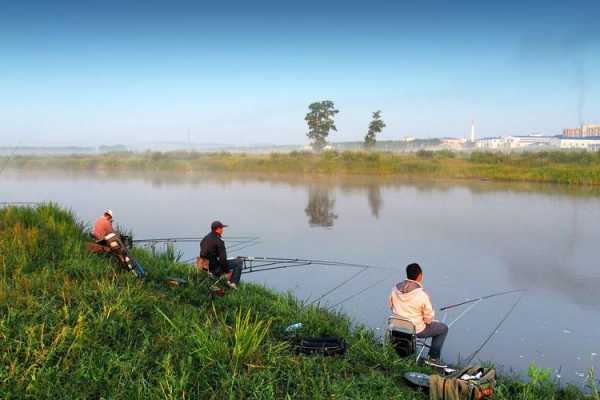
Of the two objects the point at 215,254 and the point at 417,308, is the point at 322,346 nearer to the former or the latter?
the point at 417,308

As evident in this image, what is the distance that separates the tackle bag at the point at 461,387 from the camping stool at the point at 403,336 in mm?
831

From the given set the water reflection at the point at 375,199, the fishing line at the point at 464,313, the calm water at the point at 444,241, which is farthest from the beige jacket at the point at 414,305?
the water reflection at the point at 375,199

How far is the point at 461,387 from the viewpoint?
3.38 meters

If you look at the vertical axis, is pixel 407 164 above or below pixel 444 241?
above

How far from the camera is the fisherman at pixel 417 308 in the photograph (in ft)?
15.0

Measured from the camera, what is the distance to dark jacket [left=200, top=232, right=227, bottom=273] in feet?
21.4

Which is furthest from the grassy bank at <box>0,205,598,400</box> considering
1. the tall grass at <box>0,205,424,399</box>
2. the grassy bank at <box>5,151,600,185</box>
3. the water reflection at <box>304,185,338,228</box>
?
the grassy bank at <box>5,151,600,185</box>

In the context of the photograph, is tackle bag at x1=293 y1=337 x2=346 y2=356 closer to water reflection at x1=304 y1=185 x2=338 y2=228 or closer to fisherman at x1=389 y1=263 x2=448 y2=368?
fisherman at x1=389 y1=263 x2=448 y2=368

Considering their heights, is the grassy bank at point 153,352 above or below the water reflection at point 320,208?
above

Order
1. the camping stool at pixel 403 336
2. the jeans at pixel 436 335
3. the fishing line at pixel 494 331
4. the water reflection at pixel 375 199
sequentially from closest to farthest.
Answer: the camping stool at pixel 403 336 < the jeans at pixel 436 335 < the fishing line at pixel 494 331 < the water reflection at pixel 375 199

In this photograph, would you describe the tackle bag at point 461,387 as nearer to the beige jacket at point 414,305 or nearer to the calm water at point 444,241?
the beige jacket at point 414,305

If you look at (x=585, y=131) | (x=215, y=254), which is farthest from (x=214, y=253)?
(x=585, y=131)

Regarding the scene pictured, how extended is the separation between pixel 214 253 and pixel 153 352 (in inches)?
109

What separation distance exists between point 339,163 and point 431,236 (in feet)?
84.6
